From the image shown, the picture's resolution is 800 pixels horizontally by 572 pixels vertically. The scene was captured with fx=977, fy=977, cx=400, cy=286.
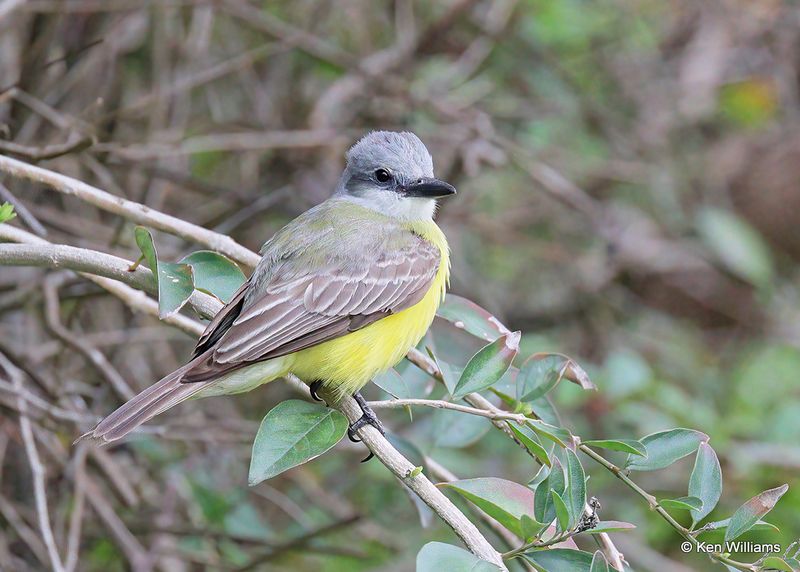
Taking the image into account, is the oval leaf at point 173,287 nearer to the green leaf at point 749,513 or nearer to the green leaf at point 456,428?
the green leaf at point 456,428

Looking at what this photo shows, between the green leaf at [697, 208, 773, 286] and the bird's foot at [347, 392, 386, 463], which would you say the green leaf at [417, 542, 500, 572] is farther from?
the green leaf at [697, 208, 773, 286]

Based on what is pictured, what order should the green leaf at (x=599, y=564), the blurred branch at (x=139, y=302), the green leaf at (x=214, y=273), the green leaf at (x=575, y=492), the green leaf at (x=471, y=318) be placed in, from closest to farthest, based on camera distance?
the green leaf at (x=599, y=564) → the green leaf at (x=575, y=492) → the green leaf at (x=214, y=273) → the blurred branch at (x=139, y=302) → the green leaf at (x=471, y=318)

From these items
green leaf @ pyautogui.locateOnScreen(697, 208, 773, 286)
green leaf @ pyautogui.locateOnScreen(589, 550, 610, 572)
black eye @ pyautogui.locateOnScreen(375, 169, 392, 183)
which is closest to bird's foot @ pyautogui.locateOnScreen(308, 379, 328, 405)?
black eye @ pyautogui.locateOnScreen(375, 169, 392, 183)

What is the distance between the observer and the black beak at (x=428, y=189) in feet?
10.9

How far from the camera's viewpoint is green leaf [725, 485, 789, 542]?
206cm

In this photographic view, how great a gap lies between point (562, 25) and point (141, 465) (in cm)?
312

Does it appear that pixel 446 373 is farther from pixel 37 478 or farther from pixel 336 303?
pixel 37 478

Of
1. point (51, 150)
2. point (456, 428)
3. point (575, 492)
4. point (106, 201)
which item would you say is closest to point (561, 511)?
point (575, 492)

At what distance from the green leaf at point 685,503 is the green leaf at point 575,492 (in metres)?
0.18

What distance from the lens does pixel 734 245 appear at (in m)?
5.88

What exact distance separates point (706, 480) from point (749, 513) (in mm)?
129

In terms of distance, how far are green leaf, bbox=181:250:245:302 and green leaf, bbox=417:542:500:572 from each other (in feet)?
3.40

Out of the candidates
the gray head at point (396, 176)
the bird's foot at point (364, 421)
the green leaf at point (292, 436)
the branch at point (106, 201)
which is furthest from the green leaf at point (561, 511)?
the gray head at point (396, 176)

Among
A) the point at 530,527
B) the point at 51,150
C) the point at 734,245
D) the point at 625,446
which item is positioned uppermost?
the point at 51,150
